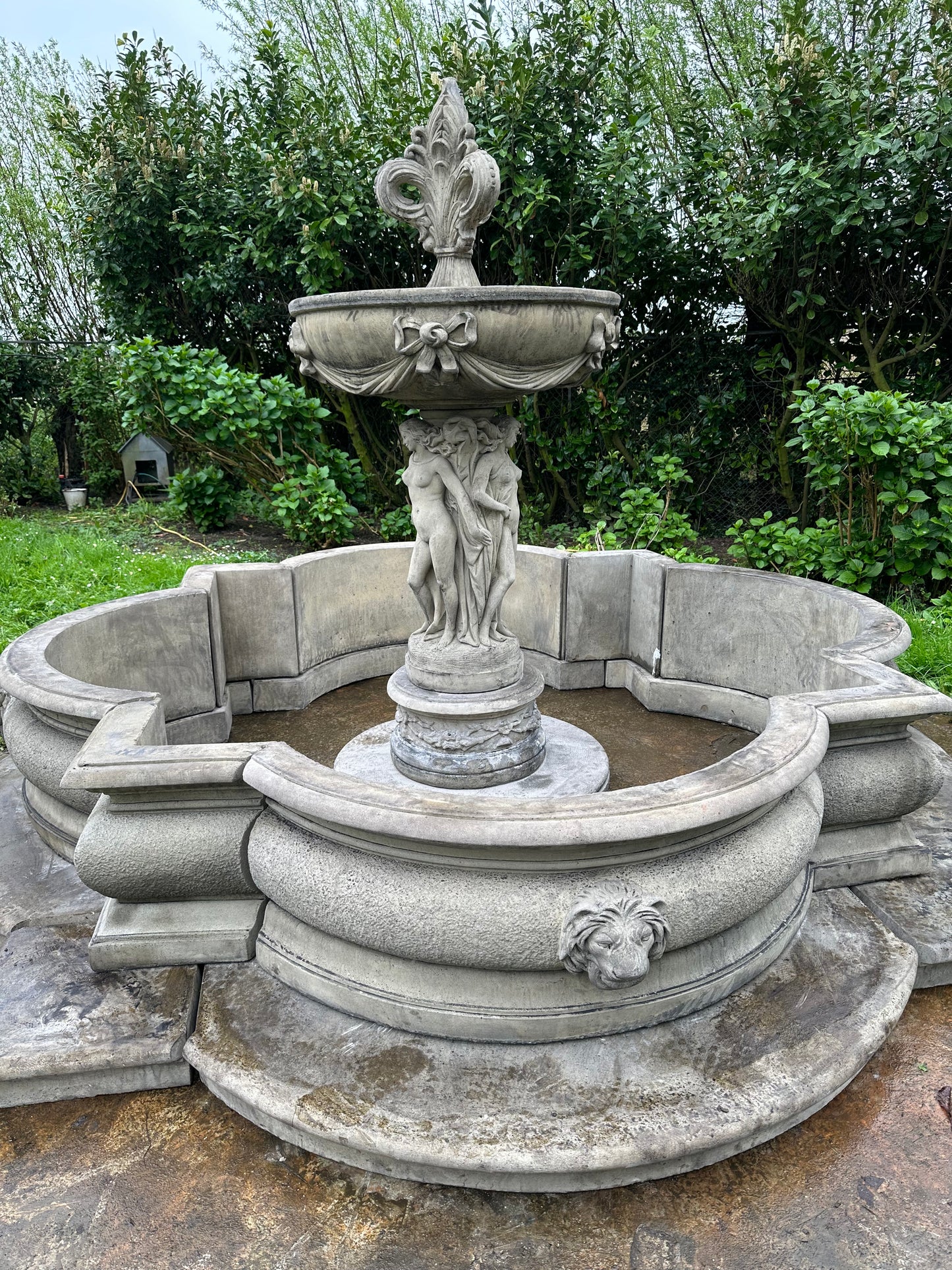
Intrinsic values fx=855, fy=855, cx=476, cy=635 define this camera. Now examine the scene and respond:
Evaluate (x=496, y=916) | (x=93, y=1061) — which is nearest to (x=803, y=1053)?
(x=496, y=916)

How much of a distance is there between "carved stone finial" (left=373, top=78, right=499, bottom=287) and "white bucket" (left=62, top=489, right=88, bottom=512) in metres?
9.76

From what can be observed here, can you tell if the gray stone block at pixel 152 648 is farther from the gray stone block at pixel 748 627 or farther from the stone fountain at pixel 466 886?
the gray stone block at pixel 748 627

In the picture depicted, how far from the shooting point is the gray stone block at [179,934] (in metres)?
2.88

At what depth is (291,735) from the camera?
4926 millimetres

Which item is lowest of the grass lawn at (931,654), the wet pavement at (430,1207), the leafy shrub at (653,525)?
the wet pavement at (430,1207)

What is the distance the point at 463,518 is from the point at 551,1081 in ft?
7.11

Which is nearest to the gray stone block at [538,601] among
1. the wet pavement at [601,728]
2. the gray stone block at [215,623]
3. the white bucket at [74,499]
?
the wet pavement at [601,728]

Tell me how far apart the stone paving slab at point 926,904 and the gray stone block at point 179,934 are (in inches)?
88.4

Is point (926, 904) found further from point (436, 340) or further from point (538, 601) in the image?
point (538, 601)

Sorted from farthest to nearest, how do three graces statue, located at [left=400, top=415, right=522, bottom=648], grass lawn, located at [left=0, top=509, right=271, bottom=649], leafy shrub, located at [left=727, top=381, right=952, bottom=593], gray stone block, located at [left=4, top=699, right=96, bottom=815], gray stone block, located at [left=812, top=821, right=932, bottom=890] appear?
grass lawn, located at [left=0, top=509, right=271, bottom=649] → leafy shrub, located at [left=727, top=381, right=952, bottom=593] → three graces statue, located at [left=400, top=415, right=522, bottom=648] → gray stone block, located at [left=4, top=699, right=96, bottom=815] → gray stone block, located at [left=812, top=821, right=932, bottom=890]

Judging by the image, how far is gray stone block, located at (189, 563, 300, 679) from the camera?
16.9 feet

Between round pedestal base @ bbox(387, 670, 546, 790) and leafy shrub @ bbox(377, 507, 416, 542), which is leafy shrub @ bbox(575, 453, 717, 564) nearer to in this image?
leafy shrub @ bbox(377, 507, 416, 542)

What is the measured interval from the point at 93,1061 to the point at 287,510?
5972mm

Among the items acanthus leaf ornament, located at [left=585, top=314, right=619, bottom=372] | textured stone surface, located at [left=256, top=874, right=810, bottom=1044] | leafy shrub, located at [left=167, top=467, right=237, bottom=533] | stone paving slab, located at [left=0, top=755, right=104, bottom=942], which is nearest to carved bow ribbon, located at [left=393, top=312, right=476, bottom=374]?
acanthus leaf ornament, located at [left=585, top=314, right=619, bottom=372]
